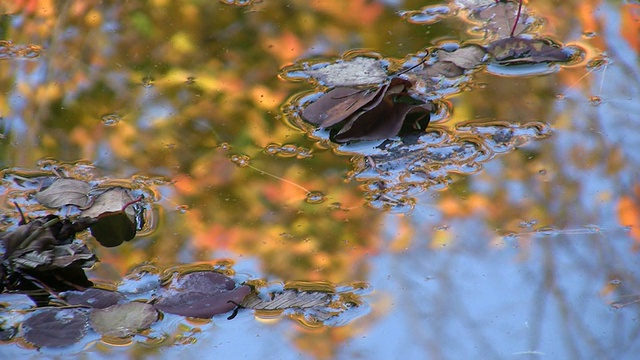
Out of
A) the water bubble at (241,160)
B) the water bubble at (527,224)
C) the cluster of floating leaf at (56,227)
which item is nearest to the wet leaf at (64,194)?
the cluster of floating leaf at (56,227)

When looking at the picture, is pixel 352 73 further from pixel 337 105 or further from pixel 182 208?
pixel 182 208

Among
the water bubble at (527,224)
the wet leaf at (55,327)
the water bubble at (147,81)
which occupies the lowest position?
the wet leaf at (55,327)

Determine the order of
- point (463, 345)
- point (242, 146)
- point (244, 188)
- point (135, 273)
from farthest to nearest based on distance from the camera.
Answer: point (242, 146) < point (244, 188) < point (135, 273) < point (463, 345)

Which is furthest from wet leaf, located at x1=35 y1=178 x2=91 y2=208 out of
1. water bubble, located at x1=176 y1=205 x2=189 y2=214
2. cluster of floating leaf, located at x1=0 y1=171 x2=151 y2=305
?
water bubble, located at x1=176 y1=205 x2=189 y2=214

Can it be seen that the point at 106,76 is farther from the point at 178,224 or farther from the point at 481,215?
the point at 481,215

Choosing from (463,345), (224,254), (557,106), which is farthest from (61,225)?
(557,106)

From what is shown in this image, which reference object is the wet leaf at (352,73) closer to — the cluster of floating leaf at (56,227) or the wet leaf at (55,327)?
the cluster of floating leaf at (56,227)

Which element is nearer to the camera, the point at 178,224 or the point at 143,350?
the point at 143,350
